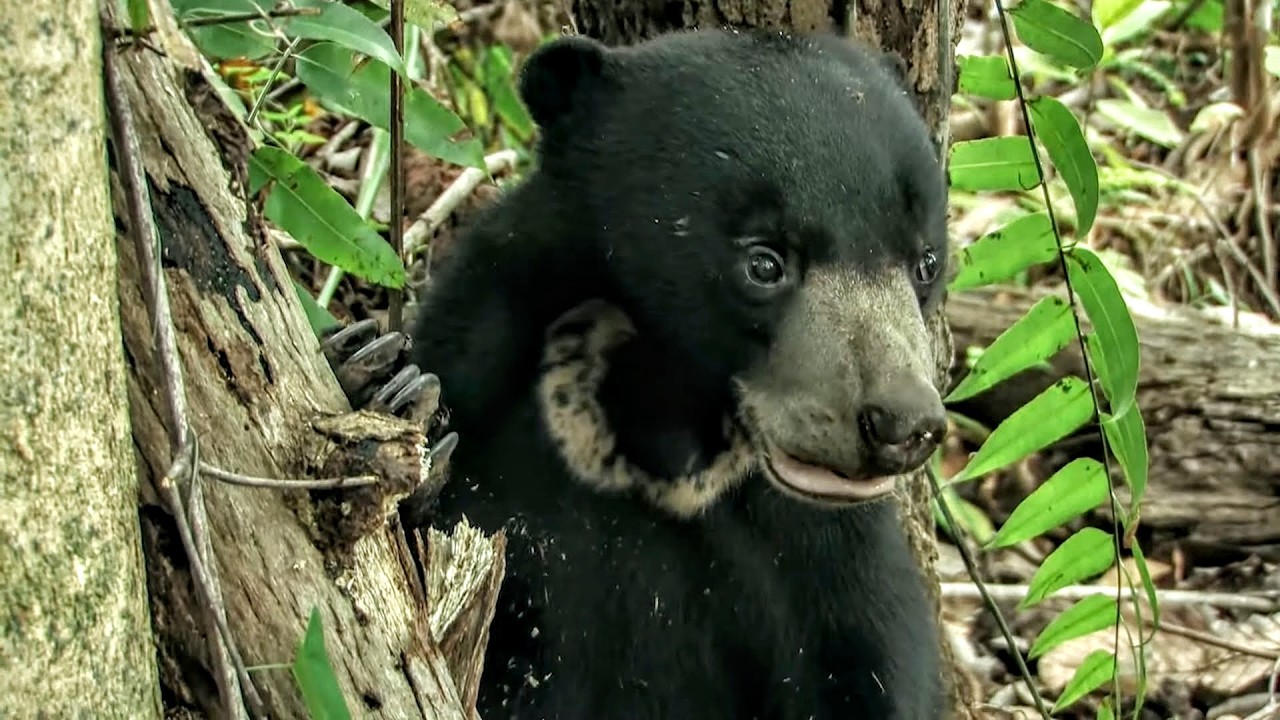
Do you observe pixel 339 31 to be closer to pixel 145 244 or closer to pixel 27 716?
pixel 145 244

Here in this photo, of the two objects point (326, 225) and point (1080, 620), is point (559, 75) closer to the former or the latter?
point (326, 225)

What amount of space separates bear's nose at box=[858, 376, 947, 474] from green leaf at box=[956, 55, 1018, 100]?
3.46 feet

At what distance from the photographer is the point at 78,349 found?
1.38 meters

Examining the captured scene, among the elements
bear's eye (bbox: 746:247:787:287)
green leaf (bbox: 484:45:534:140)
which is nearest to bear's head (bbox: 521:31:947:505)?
bear's eye (bbox: 746:247:787:287)

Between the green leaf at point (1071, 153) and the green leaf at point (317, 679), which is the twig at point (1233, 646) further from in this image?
the green leaf at point (317, 679)

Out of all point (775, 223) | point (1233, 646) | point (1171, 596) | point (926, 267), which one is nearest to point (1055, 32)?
point (926, 267)

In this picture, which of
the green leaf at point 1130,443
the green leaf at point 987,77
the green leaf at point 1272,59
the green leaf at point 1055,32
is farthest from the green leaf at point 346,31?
the green leaf at point 1272,59

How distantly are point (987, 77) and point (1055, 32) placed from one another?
0.91ft

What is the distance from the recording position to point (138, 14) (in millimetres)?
1653

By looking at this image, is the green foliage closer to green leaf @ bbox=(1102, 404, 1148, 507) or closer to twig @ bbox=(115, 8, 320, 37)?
green leaf @ bbox=(1102, 404, 1148, 507)

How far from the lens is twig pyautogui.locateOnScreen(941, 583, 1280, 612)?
476cm

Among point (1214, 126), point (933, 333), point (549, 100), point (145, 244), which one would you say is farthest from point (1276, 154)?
point (145, 244)

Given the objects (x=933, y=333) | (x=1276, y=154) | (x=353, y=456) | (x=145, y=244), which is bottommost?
(x=1276, y=154)

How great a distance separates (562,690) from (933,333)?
111 cm
